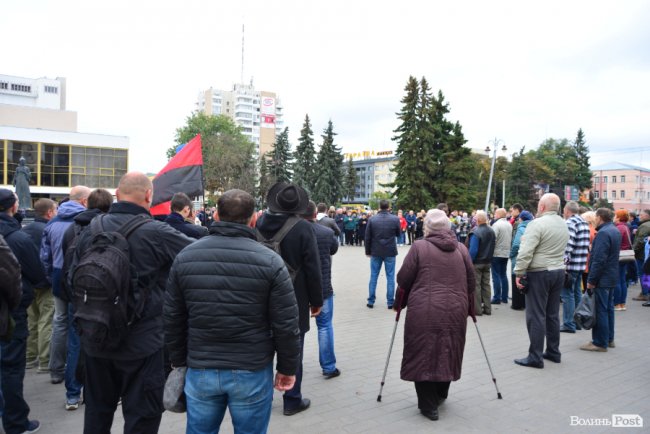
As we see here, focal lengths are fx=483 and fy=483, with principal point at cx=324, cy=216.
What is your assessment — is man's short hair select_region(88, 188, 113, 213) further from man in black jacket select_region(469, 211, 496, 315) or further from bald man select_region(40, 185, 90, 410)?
man in black jacket select_region(469, 211, 496, 315)

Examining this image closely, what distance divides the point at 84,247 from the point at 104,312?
2.01ft

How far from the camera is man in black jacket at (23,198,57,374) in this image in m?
5.98

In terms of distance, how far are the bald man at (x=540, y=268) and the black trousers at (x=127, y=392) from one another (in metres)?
4.79

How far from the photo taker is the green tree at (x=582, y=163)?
86.7 m

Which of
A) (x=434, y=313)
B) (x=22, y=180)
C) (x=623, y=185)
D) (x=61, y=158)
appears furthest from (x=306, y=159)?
(x=623, y=185)

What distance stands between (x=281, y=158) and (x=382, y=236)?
2084 inches

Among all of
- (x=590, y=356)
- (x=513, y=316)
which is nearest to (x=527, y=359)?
(x=590, y=356)

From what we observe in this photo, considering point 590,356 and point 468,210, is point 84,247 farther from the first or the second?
point 468,210

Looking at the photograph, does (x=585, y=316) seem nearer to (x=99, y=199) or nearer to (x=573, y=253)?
(x=573, y=253)

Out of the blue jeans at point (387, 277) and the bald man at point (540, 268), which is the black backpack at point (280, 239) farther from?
the blue jeans at point (387, 277)

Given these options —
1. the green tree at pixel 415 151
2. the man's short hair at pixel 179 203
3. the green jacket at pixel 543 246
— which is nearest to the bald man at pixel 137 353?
the man's short hair at pixel 179 203

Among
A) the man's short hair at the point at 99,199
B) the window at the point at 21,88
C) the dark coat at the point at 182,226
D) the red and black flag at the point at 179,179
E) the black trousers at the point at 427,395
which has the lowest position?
the black trousers at the point at 427,395

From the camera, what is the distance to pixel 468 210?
46.0m

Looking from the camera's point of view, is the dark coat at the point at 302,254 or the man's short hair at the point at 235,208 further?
the dark coat at the point at 302,254
